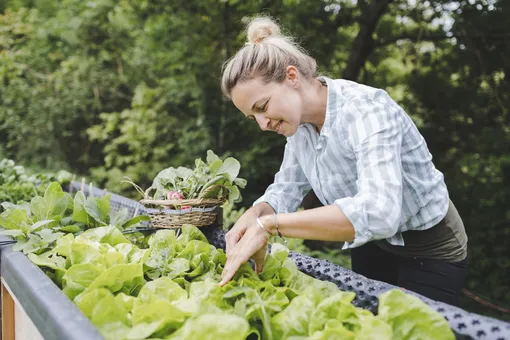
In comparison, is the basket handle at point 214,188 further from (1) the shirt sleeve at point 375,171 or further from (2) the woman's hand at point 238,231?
(1) the shirt sleeve at point 375,171

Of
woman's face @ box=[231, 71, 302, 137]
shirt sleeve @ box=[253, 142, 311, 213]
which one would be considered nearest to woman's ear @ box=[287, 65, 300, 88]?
woman's face @ box=[231, 71, 302, 137]

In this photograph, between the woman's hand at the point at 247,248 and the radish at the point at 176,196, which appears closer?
the woman's hand at the point at 247,248

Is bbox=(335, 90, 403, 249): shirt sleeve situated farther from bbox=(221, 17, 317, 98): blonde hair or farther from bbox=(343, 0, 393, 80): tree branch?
bbox=(343, 0, 393, 80): tree branch

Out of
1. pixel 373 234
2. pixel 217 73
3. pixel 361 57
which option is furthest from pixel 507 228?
pixel 373 234

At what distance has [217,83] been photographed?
21.3 ft

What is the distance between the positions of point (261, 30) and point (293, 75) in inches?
12.2

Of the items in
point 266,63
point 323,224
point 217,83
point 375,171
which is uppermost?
point 266,63

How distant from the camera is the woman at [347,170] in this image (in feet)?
3.78

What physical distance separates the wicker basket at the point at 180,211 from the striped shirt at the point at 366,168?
26 centimetres

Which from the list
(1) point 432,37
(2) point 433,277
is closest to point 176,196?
(2) point 433,277

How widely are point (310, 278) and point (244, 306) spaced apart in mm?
293

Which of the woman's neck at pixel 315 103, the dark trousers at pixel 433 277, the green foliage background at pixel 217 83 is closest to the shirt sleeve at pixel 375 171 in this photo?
the woman's neck at pixel 315 103

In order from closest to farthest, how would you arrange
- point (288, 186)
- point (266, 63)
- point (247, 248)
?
point (247, 248) < point (266, 63) < point (288, 186)

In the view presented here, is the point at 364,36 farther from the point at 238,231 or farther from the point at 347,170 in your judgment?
the point at 238,231
